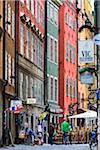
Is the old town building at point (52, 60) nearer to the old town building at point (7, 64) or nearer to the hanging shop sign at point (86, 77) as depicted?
the old town building at point (7, 64)

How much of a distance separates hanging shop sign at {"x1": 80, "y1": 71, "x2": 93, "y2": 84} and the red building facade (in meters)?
45.7

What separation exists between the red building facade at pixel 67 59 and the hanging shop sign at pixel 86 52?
4645 cm

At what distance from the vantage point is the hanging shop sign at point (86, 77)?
1800 centimetres

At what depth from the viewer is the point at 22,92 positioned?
4722 cm

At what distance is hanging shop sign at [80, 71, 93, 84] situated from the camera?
18.0 metres

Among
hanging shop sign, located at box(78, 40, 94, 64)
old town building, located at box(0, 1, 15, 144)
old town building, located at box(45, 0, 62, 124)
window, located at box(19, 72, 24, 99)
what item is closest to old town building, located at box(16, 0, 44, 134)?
window, located at box(19, 72, 24, 99)

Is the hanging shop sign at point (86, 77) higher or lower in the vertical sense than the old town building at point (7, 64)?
lower

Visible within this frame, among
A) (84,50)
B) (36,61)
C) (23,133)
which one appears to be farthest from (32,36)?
(84,50)

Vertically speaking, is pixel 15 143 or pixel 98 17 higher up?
pixel 98 17

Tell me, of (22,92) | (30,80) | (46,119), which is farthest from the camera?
(46,119)

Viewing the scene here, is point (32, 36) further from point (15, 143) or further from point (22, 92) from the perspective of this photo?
point (15, 143)

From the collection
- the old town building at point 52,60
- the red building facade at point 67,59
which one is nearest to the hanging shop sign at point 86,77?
the old town building at point 52,60

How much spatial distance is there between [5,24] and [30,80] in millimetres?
10704

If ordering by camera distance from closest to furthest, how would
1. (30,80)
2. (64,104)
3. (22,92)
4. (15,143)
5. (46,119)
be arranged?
(15,143) → (22,92) → (30,80) → (46,119) → (64,104)
